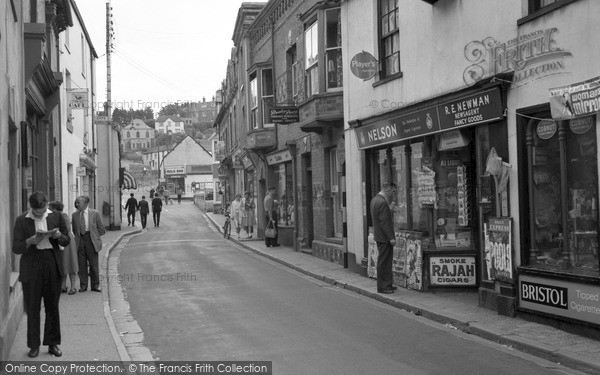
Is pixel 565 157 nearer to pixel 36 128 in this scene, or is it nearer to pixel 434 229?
pixel 434 229

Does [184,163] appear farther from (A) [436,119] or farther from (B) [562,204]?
(B) [562,204]

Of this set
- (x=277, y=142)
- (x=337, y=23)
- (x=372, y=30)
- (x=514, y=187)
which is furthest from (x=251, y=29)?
(x=514, y=187)

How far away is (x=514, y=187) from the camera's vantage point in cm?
1015

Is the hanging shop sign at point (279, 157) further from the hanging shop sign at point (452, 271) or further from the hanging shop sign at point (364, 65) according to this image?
the hanging shop sign at point (452, 271)

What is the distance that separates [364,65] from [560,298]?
699 cm

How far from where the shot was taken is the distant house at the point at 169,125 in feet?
501

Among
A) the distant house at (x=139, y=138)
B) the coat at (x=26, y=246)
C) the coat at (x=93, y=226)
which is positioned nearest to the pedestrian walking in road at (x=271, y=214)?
the coat at (x=93, y=226)

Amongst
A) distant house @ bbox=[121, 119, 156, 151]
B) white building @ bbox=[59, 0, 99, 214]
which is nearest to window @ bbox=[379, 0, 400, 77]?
white building @ bbox=[59, 0, 99, 214]

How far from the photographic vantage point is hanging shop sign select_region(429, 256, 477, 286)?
1233 cm

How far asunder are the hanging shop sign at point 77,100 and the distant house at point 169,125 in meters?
131

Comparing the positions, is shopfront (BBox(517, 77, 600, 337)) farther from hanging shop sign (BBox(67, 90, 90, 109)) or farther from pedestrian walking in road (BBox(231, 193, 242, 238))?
pedestrian walking in road (BBox(231, 193, 242, 238))

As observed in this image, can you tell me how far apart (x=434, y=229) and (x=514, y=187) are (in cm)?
299

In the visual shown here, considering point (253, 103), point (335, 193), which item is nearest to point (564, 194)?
point (335, 193)

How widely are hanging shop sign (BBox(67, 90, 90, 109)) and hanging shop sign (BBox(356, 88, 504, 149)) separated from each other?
10481mm
